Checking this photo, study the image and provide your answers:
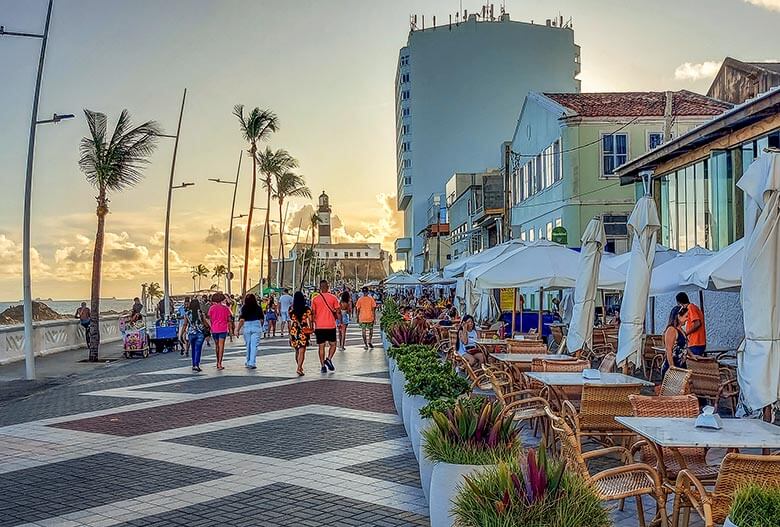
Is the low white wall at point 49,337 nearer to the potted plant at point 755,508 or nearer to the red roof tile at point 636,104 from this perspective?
the red roof tile at point 636,104

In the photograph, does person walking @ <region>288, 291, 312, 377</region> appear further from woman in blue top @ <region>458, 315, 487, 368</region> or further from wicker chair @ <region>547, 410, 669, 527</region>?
wicker chair @ <region>547, 410, 669, 527</region>

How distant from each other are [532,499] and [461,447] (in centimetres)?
177

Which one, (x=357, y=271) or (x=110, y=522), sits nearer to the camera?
(x=110, y=522)

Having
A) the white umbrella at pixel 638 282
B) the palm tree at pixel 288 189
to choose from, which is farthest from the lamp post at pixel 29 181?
the palm tree at pixel 288 189

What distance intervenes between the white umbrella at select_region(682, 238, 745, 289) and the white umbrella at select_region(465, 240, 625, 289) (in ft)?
15.4

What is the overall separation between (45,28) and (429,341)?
1209cm

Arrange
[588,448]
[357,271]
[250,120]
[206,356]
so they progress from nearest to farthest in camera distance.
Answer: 1. [588,448]
2. [206,356]
3. [250,120]
4. [357,271]

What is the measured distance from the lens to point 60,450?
10414 millimetres

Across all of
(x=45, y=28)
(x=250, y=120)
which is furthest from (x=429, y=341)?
(x=250, y=120)

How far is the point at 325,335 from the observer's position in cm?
1838

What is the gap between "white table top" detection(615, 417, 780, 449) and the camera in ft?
18.6

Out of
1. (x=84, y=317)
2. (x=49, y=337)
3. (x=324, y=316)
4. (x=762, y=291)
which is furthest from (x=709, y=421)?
(x=84, y=317)

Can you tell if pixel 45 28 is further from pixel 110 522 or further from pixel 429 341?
pixel 110 522

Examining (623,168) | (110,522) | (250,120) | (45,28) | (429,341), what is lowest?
(110,522)
